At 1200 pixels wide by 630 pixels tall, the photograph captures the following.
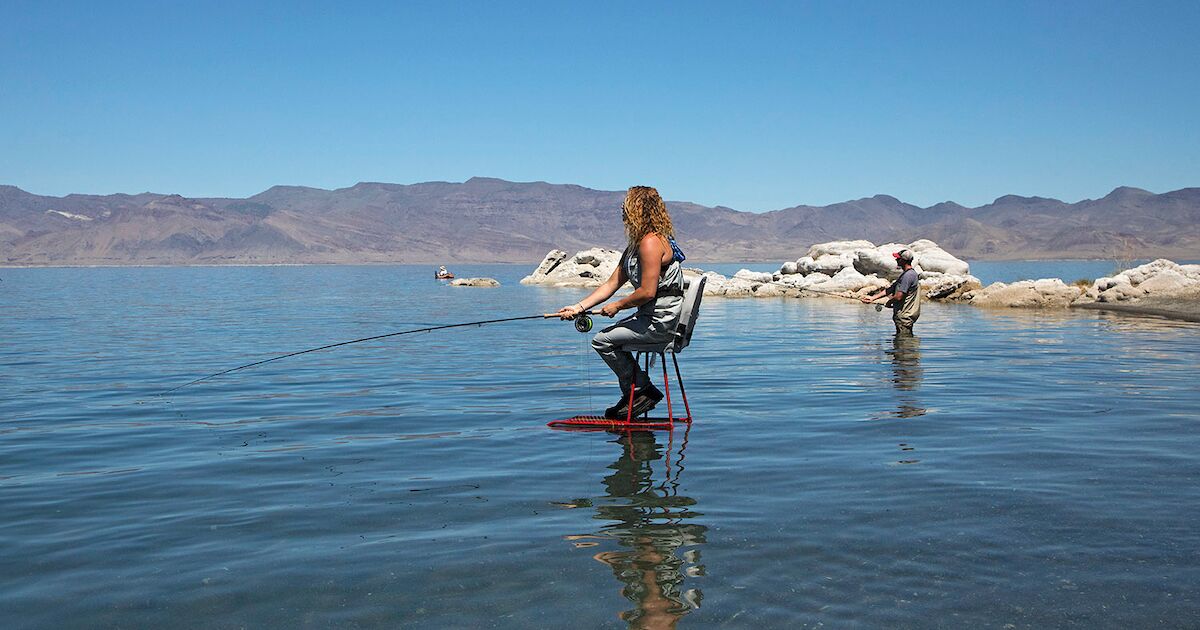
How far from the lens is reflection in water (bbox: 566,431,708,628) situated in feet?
16.1

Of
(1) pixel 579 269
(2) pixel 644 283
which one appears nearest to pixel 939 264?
(1) pixel 579 269

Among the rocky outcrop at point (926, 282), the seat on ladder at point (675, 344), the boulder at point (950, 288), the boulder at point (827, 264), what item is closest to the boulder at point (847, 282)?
the rocky outcrop at point (926, 282)

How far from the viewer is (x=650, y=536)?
19.8ft

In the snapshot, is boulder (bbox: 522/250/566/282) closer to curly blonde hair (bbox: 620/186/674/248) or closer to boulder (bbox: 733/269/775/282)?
boulder (bbox: 733/269/775/282)

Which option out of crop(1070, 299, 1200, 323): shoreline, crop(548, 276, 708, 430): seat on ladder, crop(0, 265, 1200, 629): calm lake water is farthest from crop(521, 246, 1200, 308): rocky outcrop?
crop(548, 276, 708, 430): seat on ladder

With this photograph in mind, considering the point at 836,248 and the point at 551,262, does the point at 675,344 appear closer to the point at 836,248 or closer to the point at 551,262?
the point at 836,248

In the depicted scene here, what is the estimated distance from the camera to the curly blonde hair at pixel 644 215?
898cm

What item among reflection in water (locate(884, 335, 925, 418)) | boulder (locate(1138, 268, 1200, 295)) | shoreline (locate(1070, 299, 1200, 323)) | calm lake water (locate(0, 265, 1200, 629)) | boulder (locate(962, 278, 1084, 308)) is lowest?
calm lake water (locate(0, 265, 1200, 629))

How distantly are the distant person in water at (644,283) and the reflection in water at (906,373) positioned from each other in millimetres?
3241

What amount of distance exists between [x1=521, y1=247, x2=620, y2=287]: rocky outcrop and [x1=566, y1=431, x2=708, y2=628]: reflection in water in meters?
53.6

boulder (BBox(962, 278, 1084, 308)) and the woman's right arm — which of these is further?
boulder (BBox(962, 278, 1084, 308))

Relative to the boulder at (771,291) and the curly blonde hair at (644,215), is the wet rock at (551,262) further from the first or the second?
the curly blonde hair at (644,215)

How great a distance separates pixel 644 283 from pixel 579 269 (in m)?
58.9

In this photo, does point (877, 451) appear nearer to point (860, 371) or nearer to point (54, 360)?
point (860, 371)
